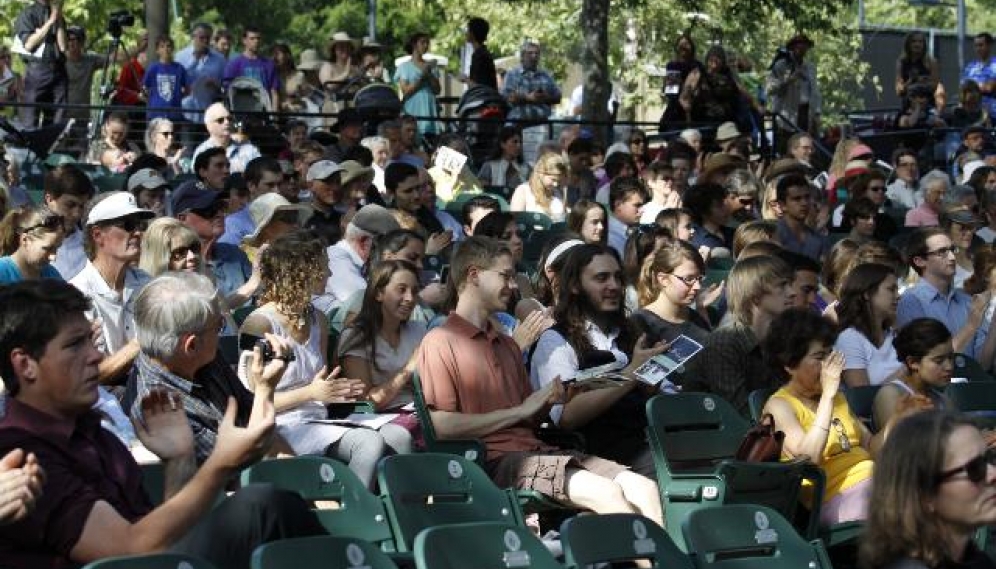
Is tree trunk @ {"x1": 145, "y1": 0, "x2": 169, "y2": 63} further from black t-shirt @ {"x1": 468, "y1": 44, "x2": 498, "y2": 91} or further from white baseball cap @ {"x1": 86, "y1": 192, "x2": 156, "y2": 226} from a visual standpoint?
white baseball cap @ {"x1": 86, "y1": 192, "x2": 156, "y2": 226}

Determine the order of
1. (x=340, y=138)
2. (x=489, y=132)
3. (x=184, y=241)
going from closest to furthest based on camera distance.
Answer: (x=184, y=241) < (x=340, y=138) < (x=489, y=132)

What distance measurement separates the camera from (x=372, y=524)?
22.0 ft

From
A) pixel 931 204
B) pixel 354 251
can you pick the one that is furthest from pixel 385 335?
pixel 931 204

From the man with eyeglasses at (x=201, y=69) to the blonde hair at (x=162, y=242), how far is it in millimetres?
9050

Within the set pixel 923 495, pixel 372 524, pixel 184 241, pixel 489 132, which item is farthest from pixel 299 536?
pixel 489 132

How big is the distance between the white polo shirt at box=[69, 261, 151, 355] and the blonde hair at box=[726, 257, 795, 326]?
2846 mm

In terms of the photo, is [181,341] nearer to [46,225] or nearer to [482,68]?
[46,225]

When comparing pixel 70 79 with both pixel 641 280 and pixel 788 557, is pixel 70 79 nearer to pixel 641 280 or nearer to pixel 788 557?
pixel 641 280

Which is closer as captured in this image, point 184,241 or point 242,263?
point 184,241

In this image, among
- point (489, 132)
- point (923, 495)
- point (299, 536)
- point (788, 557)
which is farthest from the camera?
point (489, 132)

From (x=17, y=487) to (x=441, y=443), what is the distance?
10.6 feet

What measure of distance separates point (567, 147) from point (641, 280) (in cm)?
811

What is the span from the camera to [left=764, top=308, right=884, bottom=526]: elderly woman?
7.89m

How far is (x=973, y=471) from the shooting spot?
501cm
